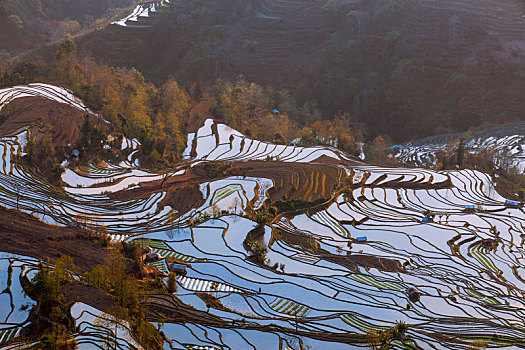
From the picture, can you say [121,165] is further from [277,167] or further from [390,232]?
[390,232]

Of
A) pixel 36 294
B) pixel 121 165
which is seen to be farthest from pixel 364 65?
pixel 36 294

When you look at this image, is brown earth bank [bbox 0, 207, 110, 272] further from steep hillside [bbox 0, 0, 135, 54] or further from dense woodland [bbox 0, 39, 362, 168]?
steep hillside [bbox 0, 0, 135, 54]

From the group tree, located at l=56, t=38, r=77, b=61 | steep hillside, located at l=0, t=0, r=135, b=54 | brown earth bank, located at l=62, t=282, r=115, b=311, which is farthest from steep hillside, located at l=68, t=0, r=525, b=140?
brown earth bank, located at l=62, t=282, r=115, b=311

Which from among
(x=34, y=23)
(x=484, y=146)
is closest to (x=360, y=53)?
(x=484, y=146)

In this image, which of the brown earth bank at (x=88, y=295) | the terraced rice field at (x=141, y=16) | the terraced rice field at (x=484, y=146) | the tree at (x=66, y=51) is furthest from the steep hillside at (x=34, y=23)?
the brown earth bank at (x=88, y=295)

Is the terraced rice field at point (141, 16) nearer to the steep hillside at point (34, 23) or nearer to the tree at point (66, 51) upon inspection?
the steep hillside at point (34, 23)

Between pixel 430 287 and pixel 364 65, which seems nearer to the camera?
pixel 430 287
